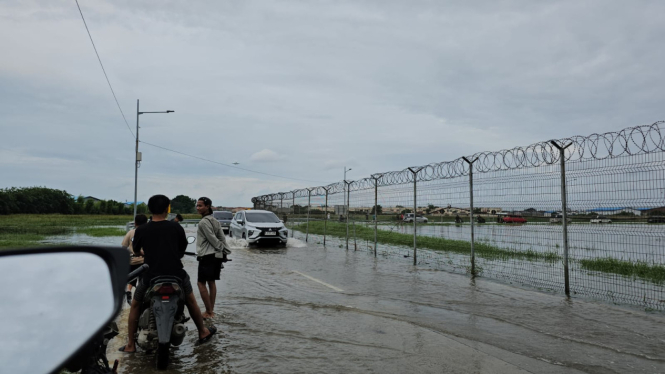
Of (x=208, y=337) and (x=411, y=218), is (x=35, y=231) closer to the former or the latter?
(x=411, y=218)

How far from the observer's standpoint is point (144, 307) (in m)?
5.59

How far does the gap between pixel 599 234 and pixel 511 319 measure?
2.64 m

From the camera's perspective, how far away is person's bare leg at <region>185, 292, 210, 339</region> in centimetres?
560

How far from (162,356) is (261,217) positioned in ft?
58.2

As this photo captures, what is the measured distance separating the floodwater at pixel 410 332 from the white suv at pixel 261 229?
976cm

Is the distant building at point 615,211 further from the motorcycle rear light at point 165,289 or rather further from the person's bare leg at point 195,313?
the motorcycle rear light at point 165,289

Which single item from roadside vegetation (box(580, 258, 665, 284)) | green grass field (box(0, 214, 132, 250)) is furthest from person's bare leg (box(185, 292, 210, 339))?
roadside vegetation (box(580, 258, 665, 284))

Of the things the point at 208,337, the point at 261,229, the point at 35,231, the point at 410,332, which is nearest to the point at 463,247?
the point at 410,332

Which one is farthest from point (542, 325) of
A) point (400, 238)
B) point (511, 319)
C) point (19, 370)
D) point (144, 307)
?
point (400, 238)

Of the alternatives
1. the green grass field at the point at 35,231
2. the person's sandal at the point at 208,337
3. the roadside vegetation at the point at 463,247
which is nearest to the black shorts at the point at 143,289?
the person's sandal at the point at 208,337

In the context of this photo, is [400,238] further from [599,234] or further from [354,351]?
[354,351]

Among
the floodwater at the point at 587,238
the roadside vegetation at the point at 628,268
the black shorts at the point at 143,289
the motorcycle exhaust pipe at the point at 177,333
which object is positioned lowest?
the motorcycle exhaust pipe at the point at 177,333

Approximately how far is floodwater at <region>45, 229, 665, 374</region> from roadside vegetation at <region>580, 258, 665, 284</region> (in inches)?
52.8

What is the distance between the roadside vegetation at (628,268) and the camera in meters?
9.11
